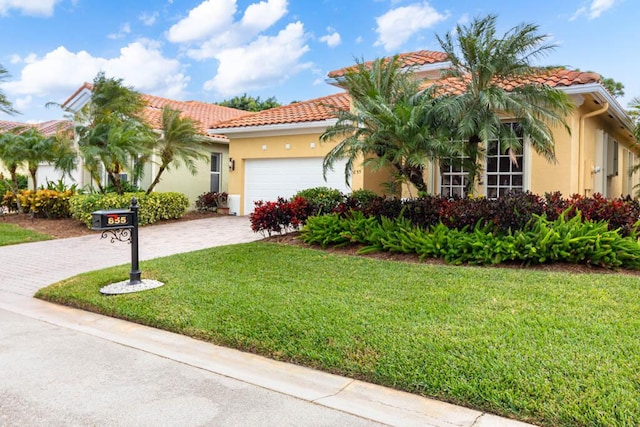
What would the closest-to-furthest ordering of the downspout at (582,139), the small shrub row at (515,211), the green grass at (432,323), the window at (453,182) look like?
1. the green grass at (432,323)
2. the small shrub row at (515,211)
3. the downspout at (582,139)
4. the window at (453,182)

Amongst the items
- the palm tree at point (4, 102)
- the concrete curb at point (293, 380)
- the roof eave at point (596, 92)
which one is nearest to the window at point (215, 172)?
the palm tree at point (4, 102)

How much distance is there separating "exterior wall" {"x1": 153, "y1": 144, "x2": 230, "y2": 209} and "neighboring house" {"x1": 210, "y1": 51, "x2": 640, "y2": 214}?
2349mm

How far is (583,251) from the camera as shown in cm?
707

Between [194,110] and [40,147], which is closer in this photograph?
[40,147]

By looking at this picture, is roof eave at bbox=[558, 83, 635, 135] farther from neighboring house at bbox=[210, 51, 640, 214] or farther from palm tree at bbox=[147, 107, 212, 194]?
palm tree at bbox=[147, 107, 212, 194]

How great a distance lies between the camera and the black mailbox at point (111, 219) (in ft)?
21.3

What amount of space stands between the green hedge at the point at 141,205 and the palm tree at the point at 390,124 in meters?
7.96

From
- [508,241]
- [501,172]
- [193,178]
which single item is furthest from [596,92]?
[193,178]

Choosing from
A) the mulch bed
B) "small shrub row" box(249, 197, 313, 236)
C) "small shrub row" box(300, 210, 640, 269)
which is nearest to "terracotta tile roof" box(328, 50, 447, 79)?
"small shrub row" box(249, 197, 313, 236)

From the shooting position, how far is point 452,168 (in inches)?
475

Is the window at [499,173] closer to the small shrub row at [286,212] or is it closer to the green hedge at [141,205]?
the small shrub row at [286,212]

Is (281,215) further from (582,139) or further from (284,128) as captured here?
(582,139)

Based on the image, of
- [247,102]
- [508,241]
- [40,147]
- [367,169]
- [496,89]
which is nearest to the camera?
[508,241]

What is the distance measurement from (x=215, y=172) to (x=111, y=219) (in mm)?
13865
